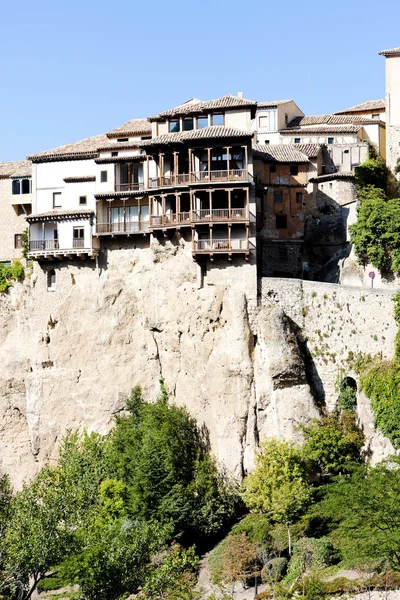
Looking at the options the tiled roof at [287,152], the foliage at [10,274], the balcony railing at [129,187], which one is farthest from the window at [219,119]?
the foliage at [10,274]

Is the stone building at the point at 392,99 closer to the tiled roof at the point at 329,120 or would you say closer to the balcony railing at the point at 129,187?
the tiled roof at the point at 329,120

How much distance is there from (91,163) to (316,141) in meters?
16.5

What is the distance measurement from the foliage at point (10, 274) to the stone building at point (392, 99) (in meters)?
26.7

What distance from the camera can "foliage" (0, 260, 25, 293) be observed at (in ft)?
259

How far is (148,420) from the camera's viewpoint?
221 feet

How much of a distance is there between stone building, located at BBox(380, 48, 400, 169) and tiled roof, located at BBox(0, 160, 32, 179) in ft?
83.7

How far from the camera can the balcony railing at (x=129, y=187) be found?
72.3 metres

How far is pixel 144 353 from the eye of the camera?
72.1 m

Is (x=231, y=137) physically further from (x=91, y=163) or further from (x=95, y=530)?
(x=95, y=530)

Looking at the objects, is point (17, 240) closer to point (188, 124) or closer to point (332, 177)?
point (188, 124)

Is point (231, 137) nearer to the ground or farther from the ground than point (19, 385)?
farther from the ground

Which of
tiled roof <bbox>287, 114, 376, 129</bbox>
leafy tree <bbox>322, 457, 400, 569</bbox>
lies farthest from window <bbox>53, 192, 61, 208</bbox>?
leafy tree <bbox>322, 457, 400, 569</bbox>

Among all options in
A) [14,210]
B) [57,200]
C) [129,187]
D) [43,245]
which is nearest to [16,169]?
[14,210]

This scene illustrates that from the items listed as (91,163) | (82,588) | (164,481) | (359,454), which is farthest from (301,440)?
(91,163)
